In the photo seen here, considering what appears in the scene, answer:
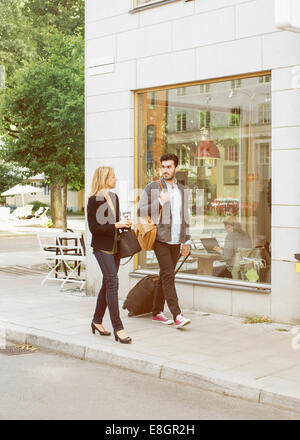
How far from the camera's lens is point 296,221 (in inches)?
320

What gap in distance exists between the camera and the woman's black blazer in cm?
707

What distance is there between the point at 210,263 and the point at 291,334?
211cm

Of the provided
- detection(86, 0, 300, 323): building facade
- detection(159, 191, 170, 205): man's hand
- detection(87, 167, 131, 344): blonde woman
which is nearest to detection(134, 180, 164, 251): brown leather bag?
detection(159, 191, 170, 205): man's hand

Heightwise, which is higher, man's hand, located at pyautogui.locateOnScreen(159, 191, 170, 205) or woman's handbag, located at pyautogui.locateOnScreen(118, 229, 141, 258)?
man's hand, located at pyautogui.locateOnScreen(159, 191, 170, 205)

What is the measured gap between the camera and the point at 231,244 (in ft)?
30.7

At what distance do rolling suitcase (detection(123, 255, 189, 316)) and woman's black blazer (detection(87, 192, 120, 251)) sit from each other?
67.4 inches

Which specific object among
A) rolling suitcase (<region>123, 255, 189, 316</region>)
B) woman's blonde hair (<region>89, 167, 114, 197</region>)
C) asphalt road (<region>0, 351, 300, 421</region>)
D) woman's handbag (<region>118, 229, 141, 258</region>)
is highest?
woman's blonde hair (<region>89, 167, 114, 197</region>)

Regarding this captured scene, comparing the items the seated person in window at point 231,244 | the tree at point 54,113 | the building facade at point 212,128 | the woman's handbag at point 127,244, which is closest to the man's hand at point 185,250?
the woman's handbag at point 127,244

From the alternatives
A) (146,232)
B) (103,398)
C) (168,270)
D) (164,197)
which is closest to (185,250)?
(168,270)

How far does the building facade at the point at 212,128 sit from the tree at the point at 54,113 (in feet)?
19.5

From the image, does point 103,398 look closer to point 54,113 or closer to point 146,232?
point 146,232

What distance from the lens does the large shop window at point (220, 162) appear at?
8883 mm

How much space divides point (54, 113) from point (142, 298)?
31.9 feet

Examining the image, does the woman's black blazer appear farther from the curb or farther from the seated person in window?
the seated person in window
